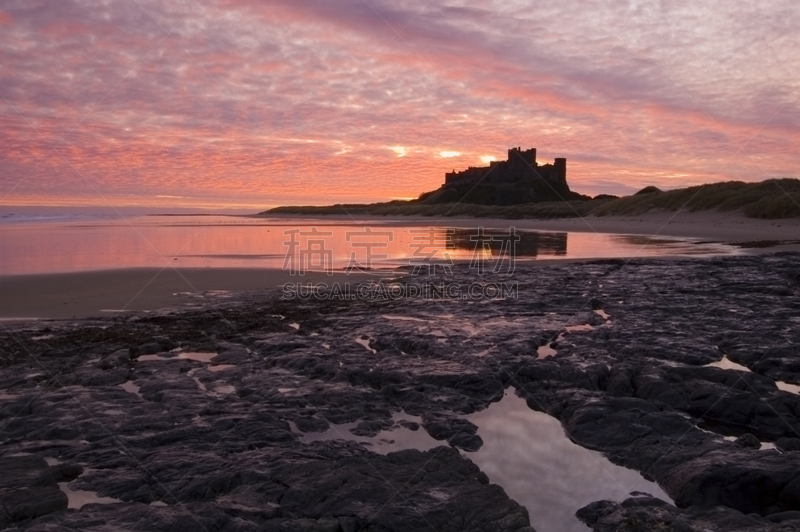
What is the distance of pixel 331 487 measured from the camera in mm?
3520

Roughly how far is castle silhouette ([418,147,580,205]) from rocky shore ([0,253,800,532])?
116781 millimetres

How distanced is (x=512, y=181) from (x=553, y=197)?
1211 centimetres

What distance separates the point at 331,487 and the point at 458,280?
32.6 ft

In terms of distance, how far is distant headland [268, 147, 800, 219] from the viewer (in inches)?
1633

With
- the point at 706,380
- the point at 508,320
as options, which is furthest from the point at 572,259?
the point at 706,380

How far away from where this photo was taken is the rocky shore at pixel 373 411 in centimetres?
330

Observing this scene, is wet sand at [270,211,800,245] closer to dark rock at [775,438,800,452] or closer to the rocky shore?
the rocky shore

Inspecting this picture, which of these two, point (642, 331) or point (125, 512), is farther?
point (642, 331)

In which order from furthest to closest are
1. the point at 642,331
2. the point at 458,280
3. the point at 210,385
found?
1. the point at 458,280
2. the point at 642,331
3. the point at 210,385

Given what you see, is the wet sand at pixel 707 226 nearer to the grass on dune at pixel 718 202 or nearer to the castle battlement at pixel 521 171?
the grass on dune at pixel 718 202

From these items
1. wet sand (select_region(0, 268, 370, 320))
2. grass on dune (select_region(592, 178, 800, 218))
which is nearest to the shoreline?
grass on dune (select_region(592, 178, 800, 218))

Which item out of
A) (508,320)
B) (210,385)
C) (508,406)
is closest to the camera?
(508,406)

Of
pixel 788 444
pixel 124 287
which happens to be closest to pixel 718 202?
pixel 124 287

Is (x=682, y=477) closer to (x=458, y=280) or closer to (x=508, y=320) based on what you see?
(x=508, y=320)
